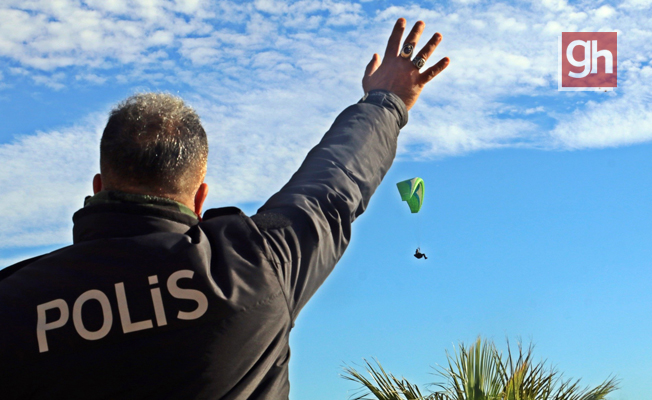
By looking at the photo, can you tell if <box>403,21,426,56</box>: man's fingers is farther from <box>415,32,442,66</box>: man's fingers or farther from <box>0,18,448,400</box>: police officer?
<box>0,18,448,400</box>: police officer

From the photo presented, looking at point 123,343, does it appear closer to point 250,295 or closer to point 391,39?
point 250,295

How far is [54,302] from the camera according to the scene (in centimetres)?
145

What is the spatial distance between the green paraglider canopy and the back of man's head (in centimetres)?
1751

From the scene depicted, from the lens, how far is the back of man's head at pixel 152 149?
65.4 inches

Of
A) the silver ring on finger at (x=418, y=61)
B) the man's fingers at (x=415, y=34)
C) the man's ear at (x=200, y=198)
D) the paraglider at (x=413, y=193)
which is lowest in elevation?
the man's ear at (x=200, y=198)

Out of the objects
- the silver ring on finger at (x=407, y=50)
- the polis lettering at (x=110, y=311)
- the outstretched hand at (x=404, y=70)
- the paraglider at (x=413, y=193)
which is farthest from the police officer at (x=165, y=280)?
the paraglider at (x=413, y=193)

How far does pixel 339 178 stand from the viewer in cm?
186

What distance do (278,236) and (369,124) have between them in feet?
2.01

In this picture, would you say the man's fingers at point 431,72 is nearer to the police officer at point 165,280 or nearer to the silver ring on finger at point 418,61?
the silver ring on finger at point 418,61

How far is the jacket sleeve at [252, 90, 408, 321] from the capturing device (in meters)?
1.65

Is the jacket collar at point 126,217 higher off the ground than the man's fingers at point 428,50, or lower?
lower

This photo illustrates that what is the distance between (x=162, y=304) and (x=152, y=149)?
1.37ft

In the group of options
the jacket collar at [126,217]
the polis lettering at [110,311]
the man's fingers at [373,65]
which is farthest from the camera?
the man's fingers at [373,65]

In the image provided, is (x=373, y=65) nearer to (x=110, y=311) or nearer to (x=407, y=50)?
(x=407, y=50)
